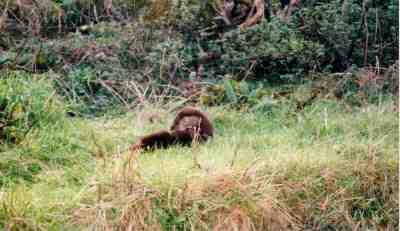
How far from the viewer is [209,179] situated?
5.23 meters

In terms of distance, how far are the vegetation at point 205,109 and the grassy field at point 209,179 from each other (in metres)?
0.01

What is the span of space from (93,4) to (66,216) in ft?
20.7

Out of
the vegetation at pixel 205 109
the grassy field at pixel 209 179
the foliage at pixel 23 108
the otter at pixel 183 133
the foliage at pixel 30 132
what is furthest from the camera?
the otter at pixel 183 133

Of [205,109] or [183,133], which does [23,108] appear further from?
[205,109]

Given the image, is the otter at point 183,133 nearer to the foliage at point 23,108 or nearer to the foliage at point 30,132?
the foliage at point 30,132

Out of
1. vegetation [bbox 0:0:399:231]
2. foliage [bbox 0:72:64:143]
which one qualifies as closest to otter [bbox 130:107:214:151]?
vegetation [bbox 0:0:399:231]

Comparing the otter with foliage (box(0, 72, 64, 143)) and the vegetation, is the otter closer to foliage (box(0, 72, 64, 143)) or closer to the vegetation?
the vegetation

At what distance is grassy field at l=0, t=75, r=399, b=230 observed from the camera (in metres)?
4.97

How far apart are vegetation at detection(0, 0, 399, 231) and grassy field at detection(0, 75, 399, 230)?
0.04 feet

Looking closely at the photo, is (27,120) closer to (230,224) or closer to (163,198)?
(163,198)

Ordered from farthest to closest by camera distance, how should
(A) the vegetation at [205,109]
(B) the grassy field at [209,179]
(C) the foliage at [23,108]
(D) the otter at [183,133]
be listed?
(D) the otter at [183,133]
(C) the foliage at [23,108]
(A) the vegetation at [205,109]
(B) the grassy field at [209,179]

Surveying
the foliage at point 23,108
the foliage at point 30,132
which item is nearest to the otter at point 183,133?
the foliage at point 30,132

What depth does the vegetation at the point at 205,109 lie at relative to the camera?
5.11 m

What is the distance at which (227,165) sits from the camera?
5.50 metres
